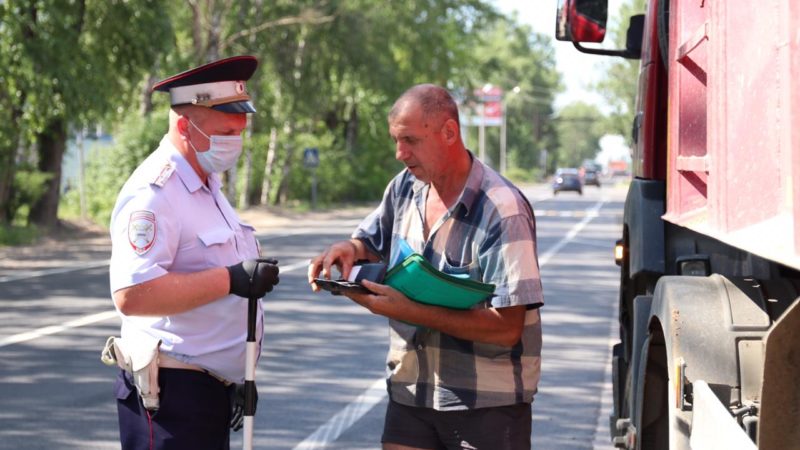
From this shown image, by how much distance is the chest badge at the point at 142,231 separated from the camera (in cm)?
422

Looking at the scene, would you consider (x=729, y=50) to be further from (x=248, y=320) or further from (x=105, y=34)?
(x=105, y=34)

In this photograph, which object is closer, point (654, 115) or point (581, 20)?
point (654, 115)

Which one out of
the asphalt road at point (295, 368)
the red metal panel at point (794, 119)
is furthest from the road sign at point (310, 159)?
the red metal panel at point (794, 119)

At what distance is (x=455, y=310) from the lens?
168 inches

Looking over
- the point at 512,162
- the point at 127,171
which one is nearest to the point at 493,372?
the point at 127,171

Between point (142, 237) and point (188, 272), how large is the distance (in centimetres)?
21

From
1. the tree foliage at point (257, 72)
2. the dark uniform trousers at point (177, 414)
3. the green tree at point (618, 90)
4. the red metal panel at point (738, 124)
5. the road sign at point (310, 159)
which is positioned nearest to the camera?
the red metal panel at point (738, 124)

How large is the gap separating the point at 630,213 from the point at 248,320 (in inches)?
87.6

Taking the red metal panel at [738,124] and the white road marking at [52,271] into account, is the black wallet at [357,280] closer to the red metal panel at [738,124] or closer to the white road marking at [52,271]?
the red metal panel at [738,124]

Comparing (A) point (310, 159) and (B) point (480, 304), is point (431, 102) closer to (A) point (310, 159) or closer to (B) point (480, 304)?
(B) point (480, 304)

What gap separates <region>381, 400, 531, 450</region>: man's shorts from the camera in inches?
172

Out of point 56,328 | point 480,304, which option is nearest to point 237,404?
point 480,304

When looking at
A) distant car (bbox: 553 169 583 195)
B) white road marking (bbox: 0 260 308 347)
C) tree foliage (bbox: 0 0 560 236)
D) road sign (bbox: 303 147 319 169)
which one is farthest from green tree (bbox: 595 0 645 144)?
white road marking (bbox: 0 260 308 347)

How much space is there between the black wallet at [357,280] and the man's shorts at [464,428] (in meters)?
0.44
